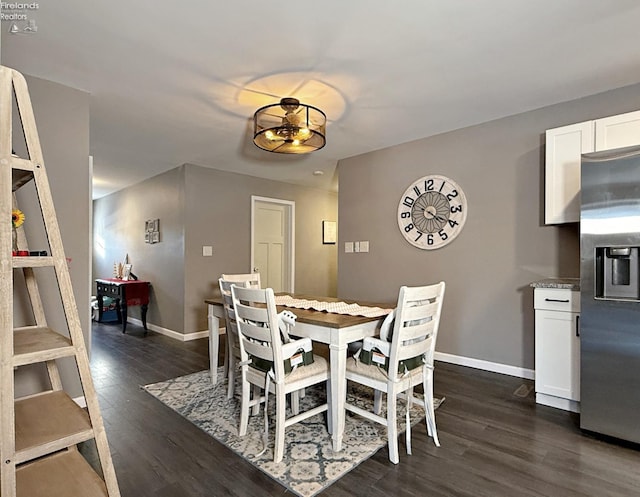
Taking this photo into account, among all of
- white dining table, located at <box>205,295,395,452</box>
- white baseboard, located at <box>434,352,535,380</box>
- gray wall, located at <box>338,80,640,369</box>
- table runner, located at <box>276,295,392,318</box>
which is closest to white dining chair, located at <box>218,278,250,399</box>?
table runner, located at <box>276,295,392,318</box>

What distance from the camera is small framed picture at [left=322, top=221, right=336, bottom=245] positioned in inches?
256

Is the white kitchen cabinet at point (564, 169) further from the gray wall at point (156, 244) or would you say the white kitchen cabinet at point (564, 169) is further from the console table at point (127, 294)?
the console table at point (127, 294)

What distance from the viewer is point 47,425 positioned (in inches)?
45.9

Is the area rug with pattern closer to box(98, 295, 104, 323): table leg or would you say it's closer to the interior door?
the interior door

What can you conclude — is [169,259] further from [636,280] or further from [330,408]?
[636,280]

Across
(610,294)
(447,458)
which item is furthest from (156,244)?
(610,294)

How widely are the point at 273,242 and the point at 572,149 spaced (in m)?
4.18

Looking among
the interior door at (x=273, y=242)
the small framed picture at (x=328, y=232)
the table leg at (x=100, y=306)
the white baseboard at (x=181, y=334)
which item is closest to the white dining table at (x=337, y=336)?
the white baseboard at (x=181, y=334)

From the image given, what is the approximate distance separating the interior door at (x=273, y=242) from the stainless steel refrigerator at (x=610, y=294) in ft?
13.8

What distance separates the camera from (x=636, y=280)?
2.11 m

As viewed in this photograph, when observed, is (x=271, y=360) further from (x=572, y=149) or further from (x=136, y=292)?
(x=136, y=292)

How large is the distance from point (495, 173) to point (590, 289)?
1.48 meters

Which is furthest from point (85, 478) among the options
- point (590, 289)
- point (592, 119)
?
point (592, 119)

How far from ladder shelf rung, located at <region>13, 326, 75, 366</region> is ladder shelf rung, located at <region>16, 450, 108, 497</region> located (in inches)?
17.0
